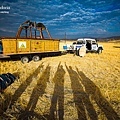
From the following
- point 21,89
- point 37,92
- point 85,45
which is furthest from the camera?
point 85,45

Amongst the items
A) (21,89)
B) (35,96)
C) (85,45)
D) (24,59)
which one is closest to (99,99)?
(35,96)

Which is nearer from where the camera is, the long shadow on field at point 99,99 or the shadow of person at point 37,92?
the long shadow on field at point 99,99

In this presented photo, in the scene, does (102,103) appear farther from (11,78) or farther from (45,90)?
(11,78)

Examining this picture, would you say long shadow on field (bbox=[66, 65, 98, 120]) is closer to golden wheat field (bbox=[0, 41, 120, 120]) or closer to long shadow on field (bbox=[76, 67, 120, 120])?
golden wheat field (bbox=[0, 41, 120, 120])

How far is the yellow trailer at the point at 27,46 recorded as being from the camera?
43.2 ft

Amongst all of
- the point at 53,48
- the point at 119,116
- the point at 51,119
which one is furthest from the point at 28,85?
the point at 53,48

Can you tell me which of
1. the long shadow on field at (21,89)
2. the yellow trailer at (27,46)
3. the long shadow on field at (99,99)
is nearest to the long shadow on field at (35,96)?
the long shadow on field at (21,89)

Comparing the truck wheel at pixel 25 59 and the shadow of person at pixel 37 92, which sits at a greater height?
the truck wheel at pixel 25 59

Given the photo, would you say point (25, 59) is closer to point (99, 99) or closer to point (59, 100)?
point (59, 100)

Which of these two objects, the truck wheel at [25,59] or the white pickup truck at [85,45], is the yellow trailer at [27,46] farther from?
the white pickup truck at [85,45]

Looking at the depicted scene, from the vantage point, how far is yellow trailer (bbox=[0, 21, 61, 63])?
1318 cm

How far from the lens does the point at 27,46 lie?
1429 cm

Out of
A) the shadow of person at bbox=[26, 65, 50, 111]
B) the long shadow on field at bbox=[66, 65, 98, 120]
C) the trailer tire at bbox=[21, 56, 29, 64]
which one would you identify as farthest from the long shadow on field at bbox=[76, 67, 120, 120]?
the trailer tire at bbox=[21, 56, 29, 64]

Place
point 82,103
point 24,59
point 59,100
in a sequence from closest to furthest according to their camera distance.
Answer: point 82,103 < point 59,100 < point 24,59
